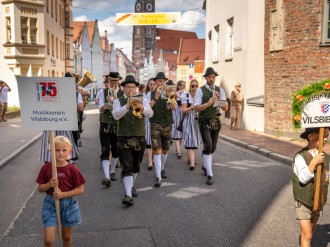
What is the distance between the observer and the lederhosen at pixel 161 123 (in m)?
7.62

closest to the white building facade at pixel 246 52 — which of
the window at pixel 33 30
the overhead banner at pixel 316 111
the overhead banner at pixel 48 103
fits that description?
the overhead banner at pixel 316 111

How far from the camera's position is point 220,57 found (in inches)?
831

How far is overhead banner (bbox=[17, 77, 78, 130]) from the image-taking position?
4117mm

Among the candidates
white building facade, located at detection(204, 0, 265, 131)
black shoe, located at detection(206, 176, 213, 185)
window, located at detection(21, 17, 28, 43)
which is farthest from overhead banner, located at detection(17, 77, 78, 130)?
window, located at detection(21, 17, 28, 43)

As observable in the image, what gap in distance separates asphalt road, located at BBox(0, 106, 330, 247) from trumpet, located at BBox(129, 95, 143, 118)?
1.41 meters

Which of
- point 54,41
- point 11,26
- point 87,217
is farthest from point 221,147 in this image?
point 54,41

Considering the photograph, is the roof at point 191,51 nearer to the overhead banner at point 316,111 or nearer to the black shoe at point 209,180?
the black shoe at point 209,180

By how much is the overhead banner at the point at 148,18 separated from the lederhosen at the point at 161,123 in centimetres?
1809

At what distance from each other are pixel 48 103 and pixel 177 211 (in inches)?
103

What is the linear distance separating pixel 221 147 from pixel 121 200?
6578 mm

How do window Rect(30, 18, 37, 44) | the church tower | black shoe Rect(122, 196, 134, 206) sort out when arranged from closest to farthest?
black shoe Rect(122, 196, 134, 206), window Rect(30, 18, 37, 44), the church tower

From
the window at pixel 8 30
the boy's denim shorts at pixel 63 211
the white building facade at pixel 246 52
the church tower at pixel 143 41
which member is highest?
the church tower at pixel 143 41

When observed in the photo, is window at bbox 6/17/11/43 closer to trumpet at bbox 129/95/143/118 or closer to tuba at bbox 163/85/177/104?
tuba at bbox 163/85/177/104

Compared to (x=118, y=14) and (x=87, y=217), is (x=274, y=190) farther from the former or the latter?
(x=118, y=14)
